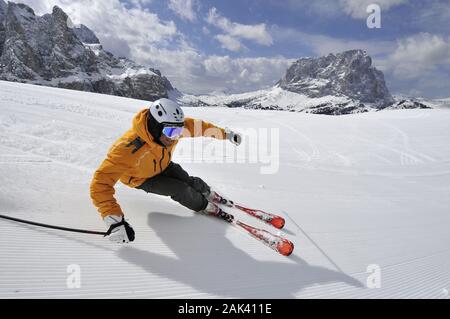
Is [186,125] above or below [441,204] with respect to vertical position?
above

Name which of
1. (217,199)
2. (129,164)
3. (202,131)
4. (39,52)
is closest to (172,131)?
(129,164)

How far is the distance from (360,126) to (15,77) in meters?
193

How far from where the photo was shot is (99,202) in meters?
3.73

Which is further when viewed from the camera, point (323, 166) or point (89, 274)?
point (323, 166)

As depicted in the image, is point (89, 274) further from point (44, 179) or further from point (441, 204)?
point (441, 204)

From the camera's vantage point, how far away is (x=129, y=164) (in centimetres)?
404

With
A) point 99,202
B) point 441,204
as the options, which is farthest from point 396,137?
point 99,202

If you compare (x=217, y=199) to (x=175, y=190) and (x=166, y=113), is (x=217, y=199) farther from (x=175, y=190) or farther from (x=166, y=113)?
(x=166, y=113)

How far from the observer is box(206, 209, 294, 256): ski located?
4.24 m

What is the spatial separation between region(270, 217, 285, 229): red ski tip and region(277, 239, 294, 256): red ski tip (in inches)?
32.8

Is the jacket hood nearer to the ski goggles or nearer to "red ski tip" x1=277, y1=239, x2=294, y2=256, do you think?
the ski goggles

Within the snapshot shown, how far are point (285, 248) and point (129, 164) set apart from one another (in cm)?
234

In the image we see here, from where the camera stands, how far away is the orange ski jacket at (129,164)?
12.3ft

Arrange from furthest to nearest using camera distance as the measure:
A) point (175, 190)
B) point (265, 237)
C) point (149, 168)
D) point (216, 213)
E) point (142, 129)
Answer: point (216, 213) → point (175, 190) → point (149, 168) → point (265, 237) → point (142, 129)
